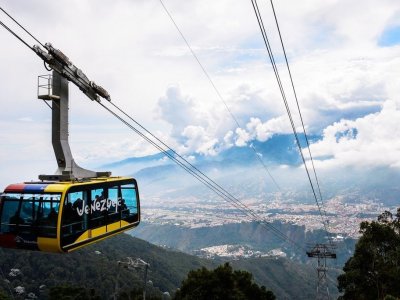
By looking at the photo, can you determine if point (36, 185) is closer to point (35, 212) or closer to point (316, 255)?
point (35, 212)

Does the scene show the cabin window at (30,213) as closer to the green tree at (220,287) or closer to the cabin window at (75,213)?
the cabin window at (75,213)

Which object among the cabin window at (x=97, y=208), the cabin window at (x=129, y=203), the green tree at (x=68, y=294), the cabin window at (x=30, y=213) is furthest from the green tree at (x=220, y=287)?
the cabin window at (x=30, y=213)

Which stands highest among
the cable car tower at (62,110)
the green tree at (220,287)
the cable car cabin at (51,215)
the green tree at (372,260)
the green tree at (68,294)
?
the cable car tower at (62,110)

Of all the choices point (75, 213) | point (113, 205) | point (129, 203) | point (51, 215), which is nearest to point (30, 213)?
point (51, 215)

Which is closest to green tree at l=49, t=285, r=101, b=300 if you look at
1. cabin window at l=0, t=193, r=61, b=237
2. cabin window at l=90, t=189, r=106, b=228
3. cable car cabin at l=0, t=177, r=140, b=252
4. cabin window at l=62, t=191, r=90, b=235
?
cabin window at l=90, t=189, r=106, b=228

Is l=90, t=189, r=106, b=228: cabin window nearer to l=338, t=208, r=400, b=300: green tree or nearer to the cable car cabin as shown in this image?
the cable car cabin

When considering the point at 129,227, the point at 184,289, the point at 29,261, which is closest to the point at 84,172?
the point at 129,227
